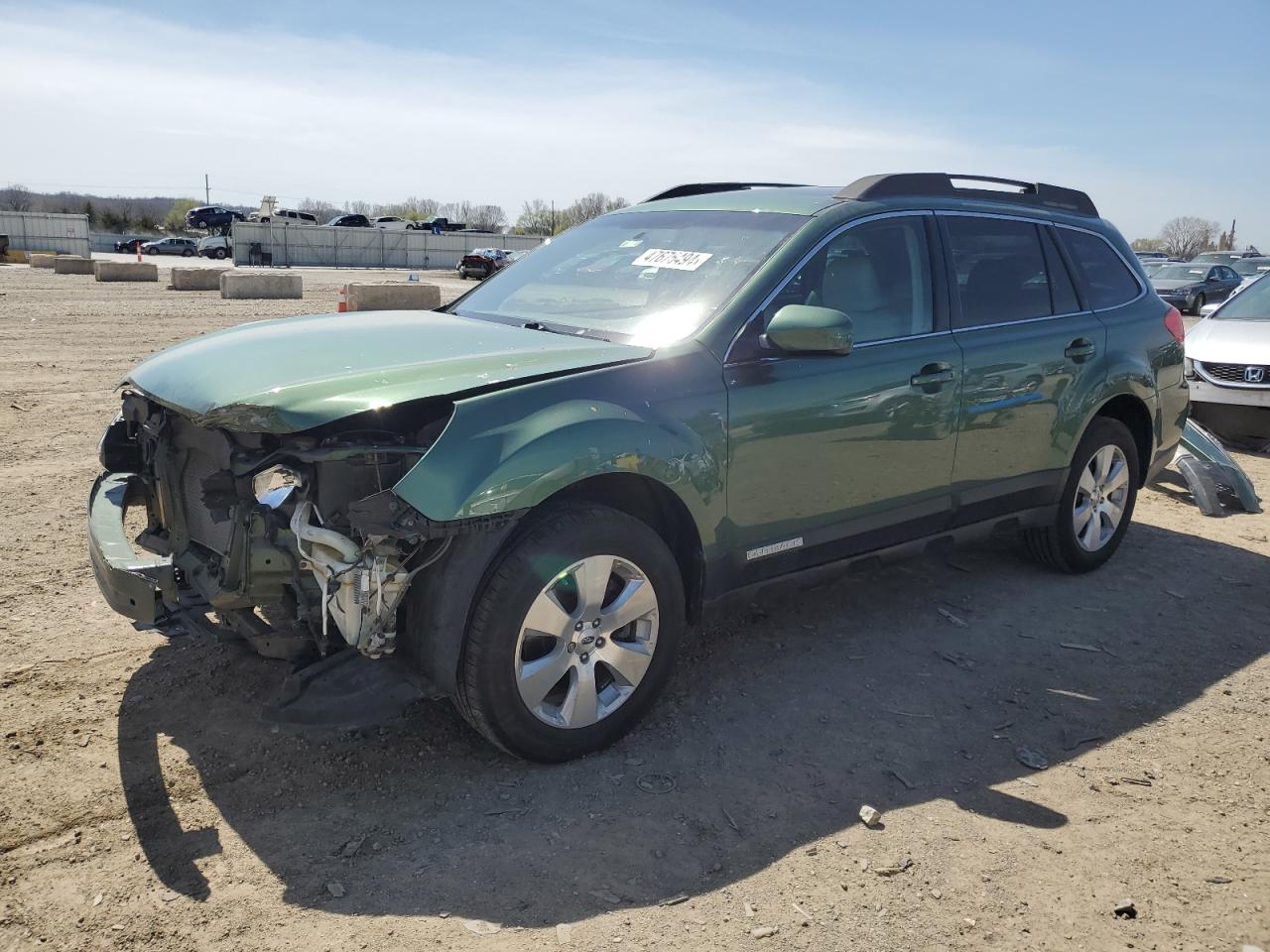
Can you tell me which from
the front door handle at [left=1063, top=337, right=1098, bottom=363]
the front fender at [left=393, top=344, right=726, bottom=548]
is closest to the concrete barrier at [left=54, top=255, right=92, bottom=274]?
the front door handle at [left=1063, top=337, right=1098, bottom=363]

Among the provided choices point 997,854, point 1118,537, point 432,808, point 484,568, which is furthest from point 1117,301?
point 432,808

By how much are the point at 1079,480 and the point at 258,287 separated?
73.7 ft

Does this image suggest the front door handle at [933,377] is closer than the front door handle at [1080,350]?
Yes

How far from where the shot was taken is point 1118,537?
228 inches

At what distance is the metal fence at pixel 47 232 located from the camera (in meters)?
49.0

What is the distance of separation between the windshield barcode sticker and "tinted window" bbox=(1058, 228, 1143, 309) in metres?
2.34

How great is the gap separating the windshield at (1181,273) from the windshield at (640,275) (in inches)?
1018

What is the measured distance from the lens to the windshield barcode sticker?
4.07 metres

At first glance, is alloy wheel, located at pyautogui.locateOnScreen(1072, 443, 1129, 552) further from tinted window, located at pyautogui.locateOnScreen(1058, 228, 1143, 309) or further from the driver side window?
the driver side window

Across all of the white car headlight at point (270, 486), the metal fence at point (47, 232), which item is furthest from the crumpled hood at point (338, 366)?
the metal fence at point (47, 232)

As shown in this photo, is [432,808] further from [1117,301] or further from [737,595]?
[1117,301]

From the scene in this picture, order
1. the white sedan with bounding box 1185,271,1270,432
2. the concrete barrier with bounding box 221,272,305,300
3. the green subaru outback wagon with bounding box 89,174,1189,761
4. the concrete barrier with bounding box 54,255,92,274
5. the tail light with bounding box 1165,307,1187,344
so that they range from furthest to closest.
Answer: the concrete barrier with bounding box 54,255,92,274 → the concrete barrier with bounding box 221,272,305,300 → the white sedan with bounding box 1185,271,1270,432 → the tail light with bounding box 1165,307,1187,344 → the green subaru outback wagon with bounding box 89,174,1189,761

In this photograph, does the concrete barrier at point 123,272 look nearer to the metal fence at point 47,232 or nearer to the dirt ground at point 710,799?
the metal fence at point 47,232

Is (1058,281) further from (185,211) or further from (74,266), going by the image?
(185,211)
